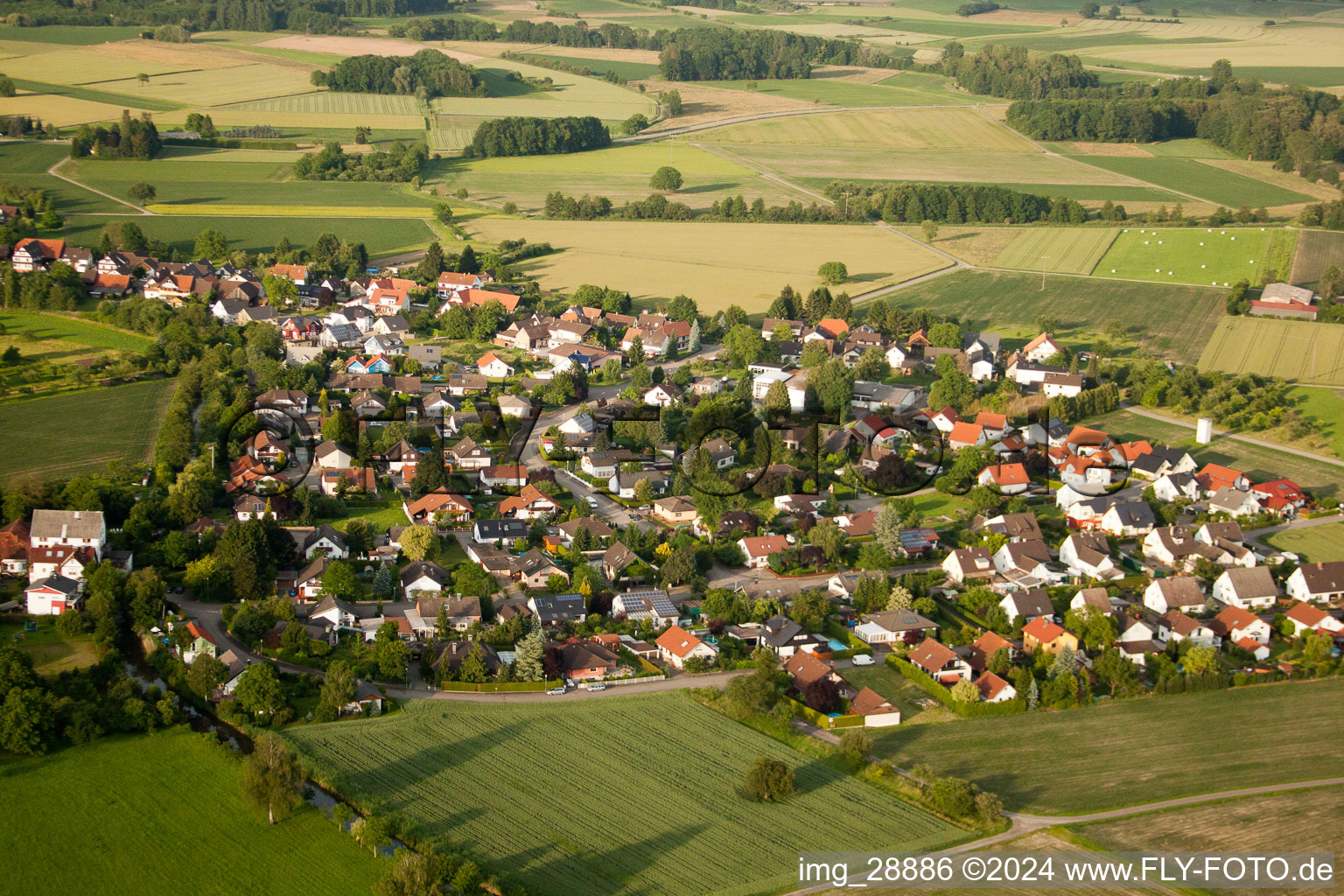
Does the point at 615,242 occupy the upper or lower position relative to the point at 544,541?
upper

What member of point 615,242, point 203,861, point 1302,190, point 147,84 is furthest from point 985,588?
point 147,84

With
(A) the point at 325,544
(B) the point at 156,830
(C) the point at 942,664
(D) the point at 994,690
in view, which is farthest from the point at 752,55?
(B) the point at 156,830

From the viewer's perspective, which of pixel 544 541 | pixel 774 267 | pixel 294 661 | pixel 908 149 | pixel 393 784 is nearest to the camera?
pixel 393 784

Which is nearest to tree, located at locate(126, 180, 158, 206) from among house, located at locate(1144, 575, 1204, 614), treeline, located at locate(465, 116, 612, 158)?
treeline, located at locate(465, 116, 612, 158)

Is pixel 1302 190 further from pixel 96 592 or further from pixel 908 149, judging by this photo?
pixel 96 592

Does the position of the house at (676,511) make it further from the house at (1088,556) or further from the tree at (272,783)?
the tree at (272,783)

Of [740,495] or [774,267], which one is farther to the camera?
[774,267]
